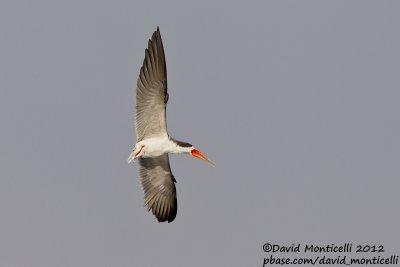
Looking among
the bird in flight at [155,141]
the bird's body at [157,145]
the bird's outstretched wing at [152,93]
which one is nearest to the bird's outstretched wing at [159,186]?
the bird in flight at [155,141]

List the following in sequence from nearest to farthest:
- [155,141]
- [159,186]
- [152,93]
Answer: [152,93] → [155,141] → [159,186]

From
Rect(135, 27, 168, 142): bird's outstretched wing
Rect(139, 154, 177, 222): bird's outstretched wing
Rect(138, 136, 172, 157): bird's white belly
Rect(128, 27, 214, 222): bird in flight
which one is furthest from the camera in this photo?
Rect(139, 154, 177, 222): bird's outstretched wing

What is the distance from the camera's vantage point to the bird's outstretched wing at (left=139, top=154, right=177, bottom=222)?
36969 mm

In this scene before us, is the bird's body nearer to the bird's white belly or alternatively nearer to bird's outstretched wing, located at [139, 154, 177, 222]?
the bird's white belly

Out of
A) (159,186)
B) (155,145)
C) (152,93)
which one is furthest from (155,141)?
(159,186)

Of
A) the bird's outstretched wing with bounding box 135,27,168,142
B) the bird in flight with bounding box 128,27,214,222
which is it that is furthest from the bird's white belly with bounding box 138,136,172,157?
the bird's outstretched wing with bounding box 135,27,168,142

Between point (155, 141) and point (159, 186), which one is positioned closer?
point (155, 141)

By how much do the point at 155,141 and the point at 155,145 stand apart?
0.46 feet

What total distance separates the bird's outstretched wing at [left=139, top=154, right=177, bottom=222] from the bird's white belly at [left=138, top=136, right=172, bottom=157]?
1.48 m

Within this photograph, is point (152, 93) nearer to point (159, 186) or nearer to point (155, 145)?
point (155, 145)

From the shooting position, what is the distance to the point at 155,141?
35094 mm

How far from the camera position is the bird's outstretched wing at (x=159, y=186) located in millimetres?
36969

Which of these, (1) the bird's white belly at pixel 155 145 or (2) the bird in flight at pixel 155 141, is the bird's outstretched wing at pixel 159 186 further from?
(1) the bird's white belly at pixel 155 145

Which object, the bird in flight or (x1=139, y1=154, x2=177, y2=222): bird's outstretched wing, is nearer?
the bird in flight
